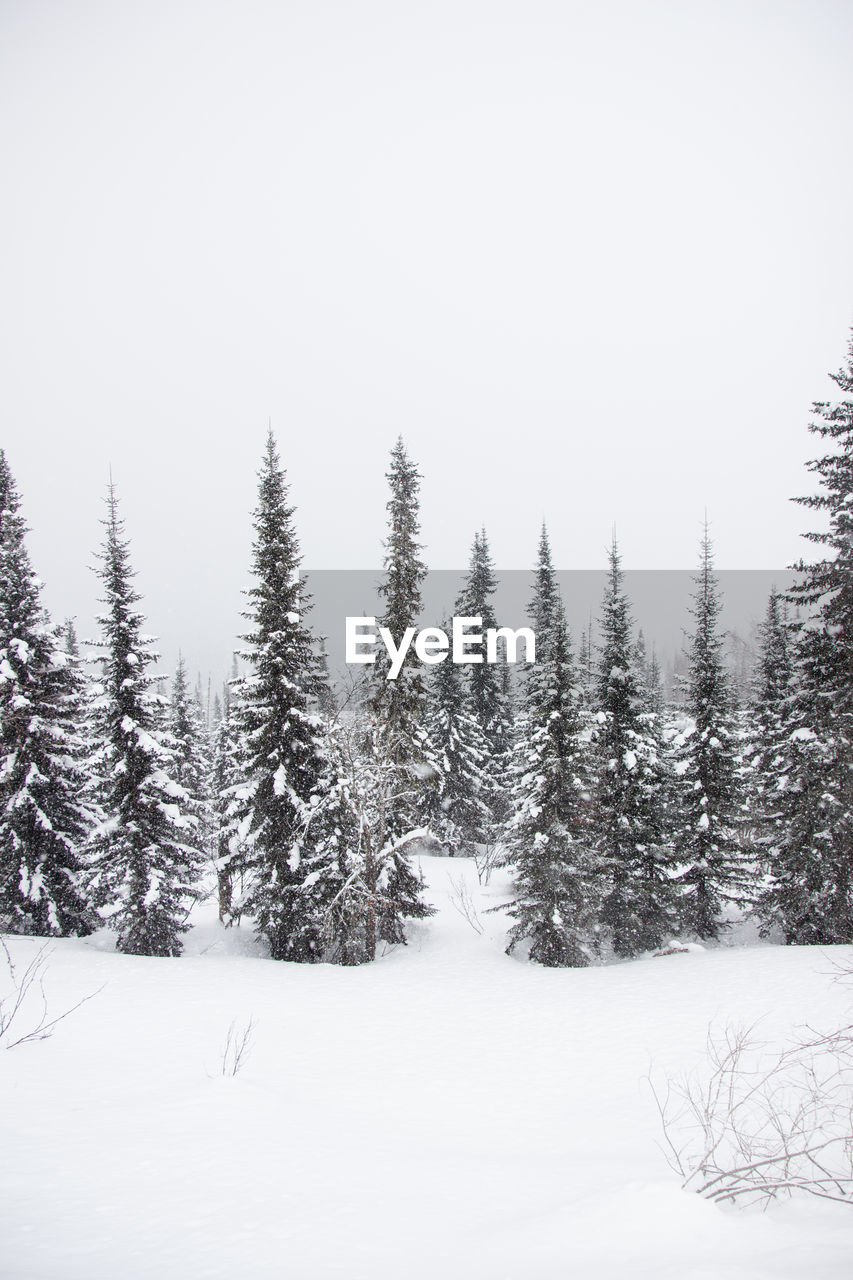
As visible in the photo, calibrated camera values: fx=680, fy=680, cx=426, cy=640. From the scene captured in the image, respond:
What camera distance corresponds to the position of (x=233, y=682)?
69.0 ft

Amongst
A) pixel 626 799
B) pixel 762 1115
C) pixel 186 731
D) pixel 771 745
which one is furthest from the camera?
pixel 186 731

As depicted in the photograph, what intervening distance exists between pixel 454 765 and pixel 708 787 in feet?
54.6

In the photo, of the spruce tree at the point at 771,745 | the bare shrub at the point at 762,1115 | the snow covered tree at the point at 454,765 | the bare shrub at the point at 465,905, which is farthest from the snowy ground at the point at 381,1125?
the snow covered tree at the point at 454,765

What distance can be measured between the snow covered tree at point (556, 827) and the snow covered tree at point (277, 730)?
7136 millimetres

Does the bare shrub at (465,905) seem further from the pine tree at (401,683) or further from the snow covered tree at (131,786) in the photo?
the snow covered tree at (131,786)

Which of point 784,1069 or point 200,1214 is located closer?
point 200,1214

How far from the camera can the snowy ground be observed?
6.32 m

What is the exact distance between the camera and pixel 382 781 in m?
22.2

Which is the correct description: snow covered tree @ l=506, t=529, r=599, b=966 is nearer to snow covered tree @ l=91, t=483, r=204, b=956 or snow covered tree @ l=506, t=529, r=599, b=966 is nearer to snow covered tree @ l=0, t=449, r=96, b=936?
snow covered tree @ l=91, t=483, r=204, b=956

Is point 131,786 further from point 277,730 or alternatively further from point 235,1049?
point 235,1049

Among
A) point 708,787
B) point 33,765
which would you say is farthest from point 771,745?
point 33,765

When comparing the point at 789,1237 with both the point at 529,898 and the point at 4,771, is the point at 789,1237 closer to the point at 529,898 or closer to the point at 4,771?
the point at 529,898

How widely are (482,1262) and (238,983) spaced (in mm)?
14475

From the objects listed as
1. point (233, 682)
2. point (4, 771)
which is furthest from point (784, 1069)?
point (4, 771)
